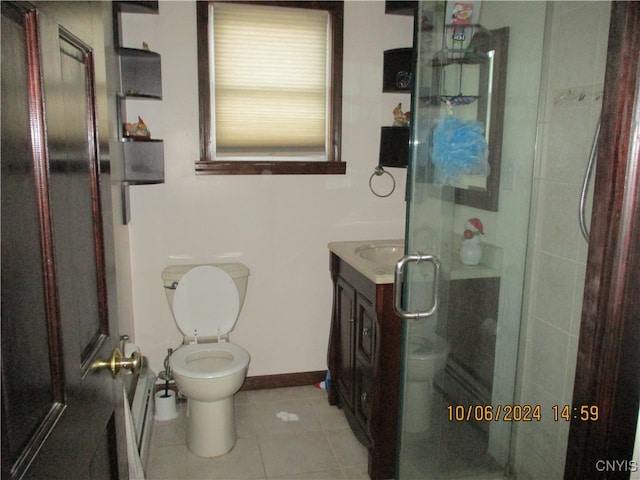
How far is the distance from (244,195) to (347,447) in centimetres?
144

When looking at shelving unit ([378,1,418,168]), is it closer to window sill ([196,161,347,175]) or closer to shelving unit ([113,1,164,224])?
window sill ([196,161,347,175])

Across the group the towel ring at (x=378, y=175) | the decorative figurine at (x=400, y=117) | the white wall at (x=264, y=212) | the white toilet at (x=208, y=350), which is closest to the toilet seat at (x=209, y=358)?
the white toilet at (x=208, y=350)

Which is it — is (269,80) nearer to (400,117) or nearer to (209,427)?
(400,117)

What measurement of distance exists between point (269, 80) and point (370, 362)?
1631mm

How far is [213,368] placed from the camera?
8.34 ft

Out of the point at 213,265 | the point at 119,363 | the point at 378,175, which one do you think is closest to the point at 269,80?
the point at 378,175

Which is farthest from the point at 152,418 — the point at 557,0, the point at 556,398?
the point at 557,0

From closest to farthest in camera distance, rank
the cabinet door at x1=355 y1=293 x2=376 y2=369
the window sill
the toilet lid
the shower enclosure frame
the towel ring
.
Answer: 1. the shower enclosure frame
2. the cabinet door at x1=355 y1=293 x2=376 y2=369
3. the toilet lid
4. the window sill
5. the towel ring

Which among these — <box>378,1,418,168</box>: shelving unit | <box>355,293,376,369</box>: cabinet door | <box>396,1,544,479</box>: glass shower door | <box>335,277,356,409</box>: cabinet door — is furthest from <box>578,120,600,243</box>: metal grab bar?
<box>378,1,418,168</box>: shelving unit

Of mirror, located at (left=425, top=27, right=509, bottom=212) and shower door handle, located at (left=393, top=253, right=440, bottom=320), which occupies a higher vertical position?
mirror, located at (left=425, top=27, right=509, bottom=212)

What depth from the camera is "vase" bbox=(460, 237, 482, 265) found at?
1.73 meters

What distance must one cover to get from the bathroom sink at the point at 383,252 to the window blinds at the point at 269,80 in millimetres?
692

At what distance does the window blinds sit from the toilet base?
1336 millimetres

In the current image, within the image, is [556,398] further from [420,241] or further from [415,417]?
[420,241]
